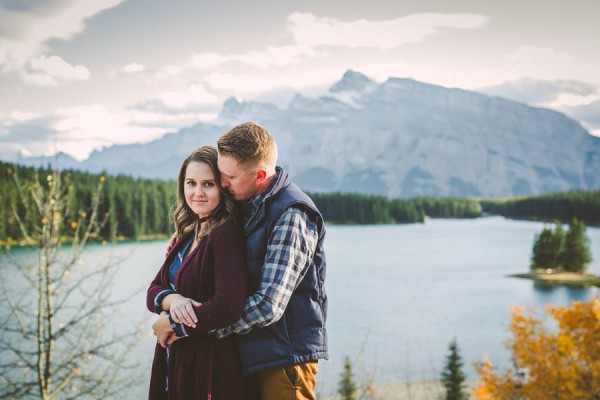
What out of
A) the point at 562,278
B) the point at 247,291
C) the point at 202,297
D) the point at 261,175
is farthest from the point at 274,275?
the point at 562,278

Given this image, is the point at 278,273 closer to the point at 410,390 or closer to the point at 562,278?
the point at 410,390

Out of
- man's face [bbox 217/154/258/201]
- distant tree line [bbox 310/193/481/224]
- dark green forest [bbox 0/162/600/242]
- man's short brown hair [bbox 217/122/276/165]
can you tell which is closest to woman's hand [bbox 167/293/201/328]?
man's face [bbox 217/154/258/201]

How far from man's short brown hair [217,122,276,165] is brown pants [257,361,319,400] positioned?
0.93 m

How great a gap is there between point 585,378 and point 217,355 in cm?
1465

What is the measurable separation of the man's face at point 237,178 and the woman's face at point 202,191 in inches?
3.0

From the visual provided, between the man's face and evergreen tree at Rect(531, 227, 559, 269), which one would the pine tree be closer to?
evergreen tree at Rect(531, 227, 559, 269)

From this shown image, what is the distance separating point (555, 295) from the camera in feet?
120

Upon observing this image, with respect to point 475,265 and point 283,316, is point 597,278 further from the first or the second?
point 283,316

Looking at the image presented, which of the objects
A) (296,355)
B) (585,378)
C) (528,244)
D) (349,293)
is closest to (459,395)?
(585,378)

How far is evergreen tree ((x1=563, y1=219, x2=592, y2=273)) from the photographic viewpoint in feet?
153

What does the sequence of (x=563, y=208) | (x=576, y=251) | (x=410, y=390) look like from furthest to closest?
(x=563, y=208)
(x=576, y=251)
(x=410, y=390)

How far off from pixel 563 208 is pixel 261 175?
100425 mm

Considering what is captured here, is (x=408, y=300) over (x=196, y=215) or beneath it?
beneath

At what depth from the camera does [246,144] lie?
234 cm
